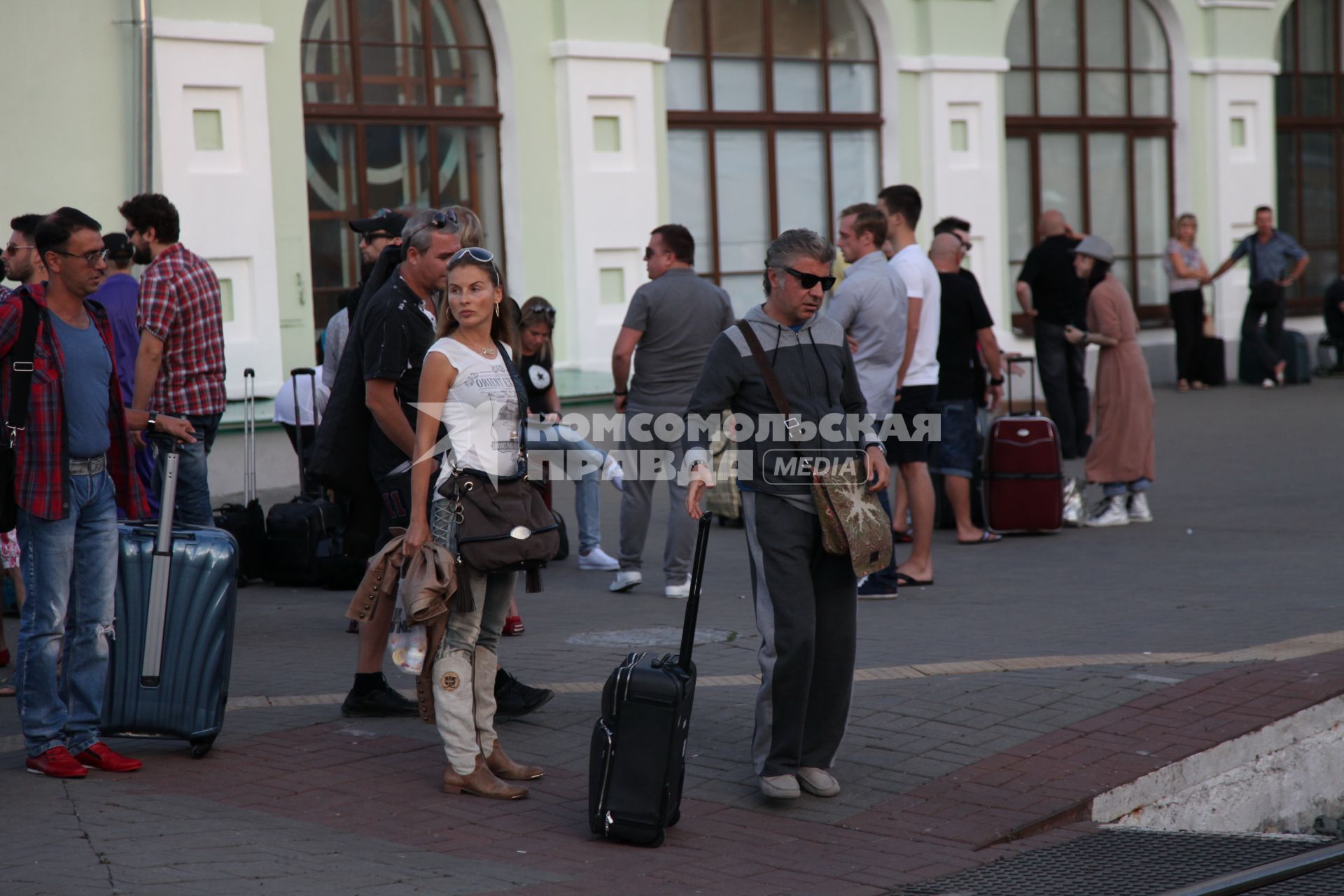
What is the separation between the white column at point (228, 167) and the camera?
12180 millimetres

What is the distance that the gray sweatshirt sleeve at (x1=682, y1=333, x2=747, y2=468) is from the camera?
5328 millimetres

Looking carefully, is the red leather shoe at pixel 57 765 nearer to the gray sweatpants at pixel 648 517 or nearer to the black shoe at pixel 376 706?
the black shoe at pixel 376 706

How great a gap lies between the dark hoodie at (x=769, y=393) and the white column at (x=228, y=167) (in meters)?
7.78

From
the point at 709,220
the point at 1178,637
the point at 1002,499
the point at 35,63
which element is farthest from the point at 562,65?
the point at 1178,637

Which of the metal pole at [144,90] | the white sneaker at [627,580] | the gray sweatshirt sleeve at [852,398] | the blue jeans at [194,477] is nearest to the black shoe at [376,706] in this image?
the blue jeans at [194,477]

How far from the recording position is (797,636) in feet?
17.0

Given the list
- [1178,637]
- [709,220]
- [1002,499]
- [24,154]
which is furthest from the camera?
[709,220]

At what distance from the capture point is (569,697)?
6.42m

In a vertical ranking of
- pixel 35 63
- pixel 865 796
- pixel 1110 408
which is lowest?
pixel 865 796

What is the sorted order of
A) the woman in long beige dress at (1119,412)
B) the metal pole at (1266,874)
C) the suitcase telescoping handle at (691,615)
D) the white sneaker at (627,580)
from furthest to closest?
→ the woman in long beige dress at (1119,412)
the white sneaker at (627,580)
the suitcase telescoping handle at (691,615)
the metal pole at (1266,874)

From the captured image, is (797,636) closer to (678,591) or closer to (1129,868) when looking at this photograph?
(1129,868)

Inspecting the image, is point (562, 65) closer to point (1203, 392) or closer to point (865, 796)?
point (1203, 392)

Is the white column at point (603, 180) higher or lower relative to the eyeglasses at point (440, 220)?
higher

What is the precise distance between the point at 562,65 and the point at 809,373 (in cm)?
960
